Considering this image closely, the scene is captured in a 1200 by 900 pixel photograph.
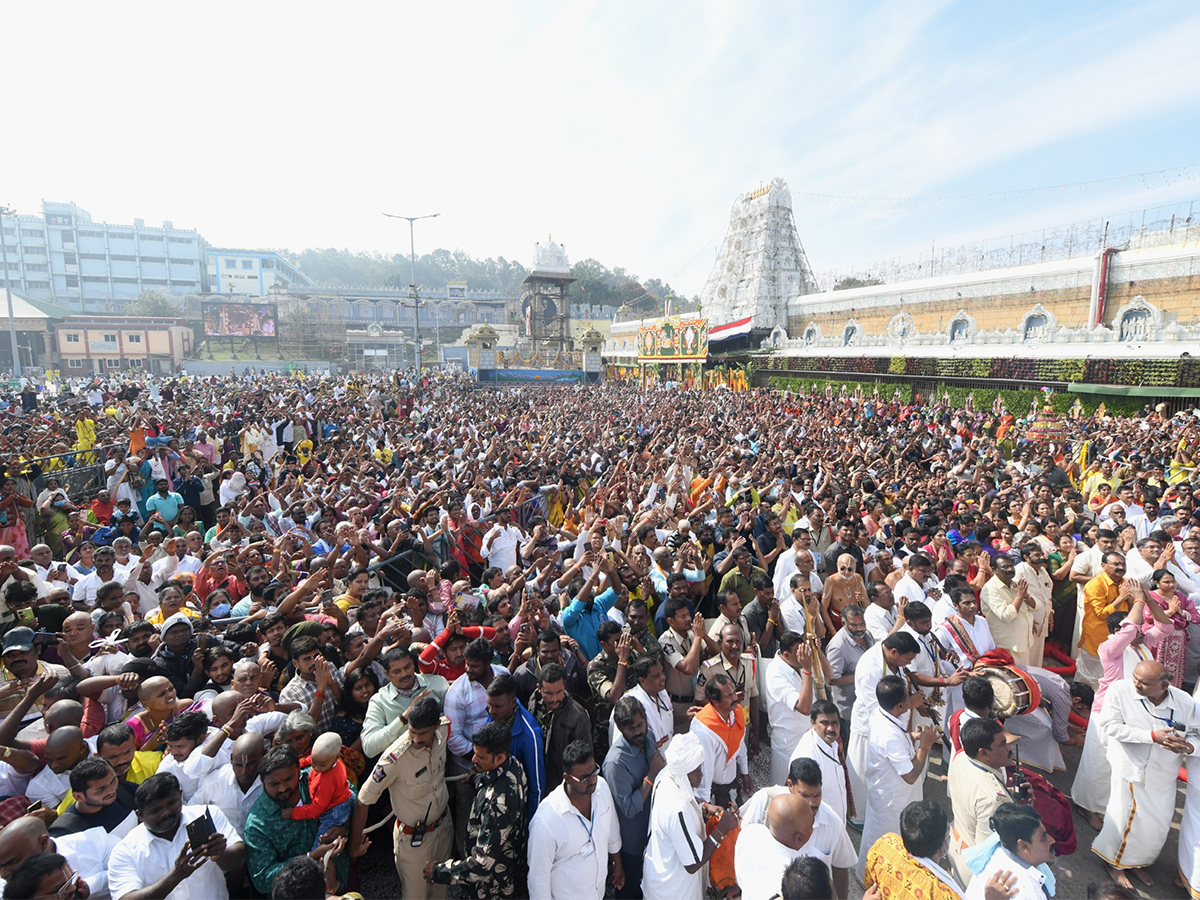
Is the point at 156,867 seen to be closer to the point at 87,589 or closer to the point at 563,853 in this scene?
the point at 563,853

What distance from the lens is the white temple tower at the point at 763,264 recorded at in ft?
147

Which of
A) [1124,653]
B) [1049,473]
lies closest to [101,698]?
[1124,653]

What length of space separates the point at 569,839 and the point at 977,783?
2.02 meters

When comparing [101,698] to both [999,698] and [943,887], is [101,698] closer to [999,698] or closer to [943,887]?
[943,887]

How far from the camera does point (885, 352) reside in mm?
29094

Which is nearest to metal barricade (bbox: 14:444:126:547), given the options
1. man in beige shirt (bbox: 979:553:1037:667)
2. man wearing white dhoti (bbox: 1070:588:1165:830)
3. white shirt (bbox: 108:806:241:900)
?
white shirt (bbox: 108:806:241:900)

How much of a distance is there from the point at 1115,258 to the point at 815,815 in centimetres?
3011

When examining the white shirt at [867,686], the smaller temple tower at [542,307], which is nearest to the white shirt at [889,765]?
the white shirt at [867,686]

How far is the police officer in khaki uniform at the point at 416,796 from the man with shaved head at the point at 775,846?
5.10 ft

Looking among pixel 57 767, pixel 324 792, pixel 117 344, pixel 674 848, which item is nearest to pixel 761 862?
pixel 674 848

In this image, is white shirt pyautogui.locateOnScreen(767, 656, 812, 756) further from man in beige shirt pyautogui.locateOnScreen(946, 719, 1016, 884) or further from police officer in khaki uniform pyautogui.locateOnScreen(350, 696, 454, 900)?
police officer in khaki uniform pyautogui.locateOnScreen(350, 696, 454, 900)

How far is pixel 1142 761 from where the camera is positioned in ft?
11.2

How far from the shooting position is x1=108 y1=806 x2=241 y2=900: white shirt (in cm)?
224

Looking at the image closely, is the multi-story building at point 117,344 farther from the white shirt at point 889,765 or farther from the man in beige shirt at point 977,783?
the man in beige shirt at point 977,783
